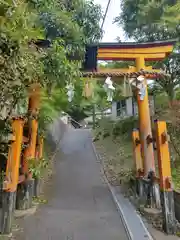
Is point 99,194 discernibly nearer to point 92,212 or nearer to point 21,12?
point 92,212

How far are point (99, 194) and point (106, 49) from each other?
4201 mm

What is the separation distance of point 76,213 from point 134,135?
286 centimetres

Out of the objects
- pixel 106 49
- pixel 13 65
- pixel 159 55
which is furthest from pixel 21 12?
pixel 159 55

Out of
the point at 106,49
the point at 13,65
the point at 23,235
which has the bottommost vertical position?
the point at 23,235

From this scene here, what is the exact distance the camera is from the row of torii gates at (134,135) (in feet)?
17.2

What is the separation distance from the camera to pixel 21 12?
273cm

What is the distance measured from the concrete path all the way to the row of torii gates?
0.66 meters

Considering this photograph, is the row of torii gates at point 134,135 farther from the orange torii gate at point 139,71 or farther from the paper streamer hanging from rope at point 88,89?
the paper streamer hanging from rope at point 88,89

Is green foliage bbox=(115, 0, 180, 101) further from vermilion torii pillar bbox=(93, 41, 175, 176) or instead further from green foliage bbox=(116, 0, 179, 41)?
vermilion torii pillar bbox=(93, 41, 175, 176)

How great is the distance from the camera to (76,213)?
6277mm

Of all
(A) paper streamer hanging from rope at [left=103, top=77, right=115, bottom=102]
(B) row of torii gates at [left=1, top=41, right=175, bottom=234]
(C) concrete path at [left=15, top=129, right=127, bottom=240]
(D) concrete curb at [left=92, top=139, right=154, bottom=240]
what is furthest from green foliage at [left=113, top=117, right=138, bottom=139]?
(D) concrete curb at [left=92, top=139, right=154, bottom=240]

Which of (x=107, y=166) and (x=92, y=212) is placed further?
(x=107, y=166)

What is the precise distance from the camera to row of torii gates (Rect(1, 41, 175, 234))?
5234 millimetres

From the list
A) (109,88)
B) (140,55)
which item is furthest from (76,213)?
(140,55)
